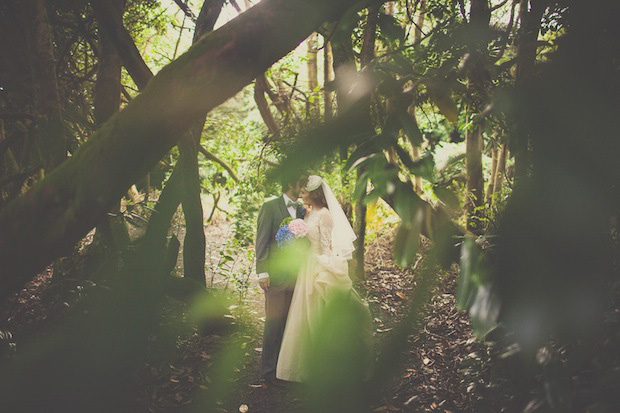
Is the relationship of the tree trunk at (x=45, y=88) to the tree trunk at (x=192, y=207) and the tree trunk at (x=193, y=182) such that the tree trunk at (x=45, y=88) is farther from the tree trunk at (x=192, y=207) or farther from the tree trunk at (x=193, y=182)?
the tree trunk at (x=192, y=207)

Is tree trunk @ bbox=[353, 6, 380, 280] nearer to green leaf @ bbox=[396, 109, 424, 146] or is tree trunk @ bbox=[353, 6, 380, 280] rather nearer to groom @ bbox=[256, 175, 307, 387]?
groom @ bbox=[256, 175, 307, 387]

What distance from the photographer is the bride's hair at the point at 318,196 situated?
4.44 meters

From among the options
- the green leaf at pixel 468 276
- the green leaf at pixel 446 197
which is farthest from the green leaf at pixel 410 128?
the green leaf at pixel 468 276

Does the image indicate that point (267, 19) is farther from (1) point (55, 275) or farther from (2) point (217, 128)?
(2) point (217, 128)

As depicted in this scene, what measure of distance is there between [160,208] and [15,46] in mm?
3042

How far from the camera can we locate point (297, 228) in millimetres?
4172

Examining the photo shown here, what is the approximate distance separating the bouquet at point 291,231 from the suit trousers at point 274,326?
1.58 feet

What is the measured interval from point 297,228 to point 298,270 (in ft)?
1.35

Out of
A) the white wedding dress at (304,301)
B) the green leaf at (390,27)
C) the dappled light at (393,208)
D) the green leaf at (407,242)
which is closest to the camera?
the dappled light at (393,208)

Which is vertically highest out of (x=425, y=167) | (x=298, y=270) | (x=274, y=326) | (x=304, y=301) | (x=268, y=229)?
(x=268, y=229)

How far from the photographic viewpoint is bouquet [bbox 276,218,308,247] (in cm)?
417

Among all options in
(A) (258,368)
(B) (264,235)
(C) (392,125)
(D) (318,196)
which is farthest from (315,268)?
(C) (392,125)

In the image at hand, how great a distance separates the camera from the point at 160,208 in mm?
2502

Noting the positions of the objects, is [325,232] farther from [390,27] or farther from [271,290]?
[390,27]
